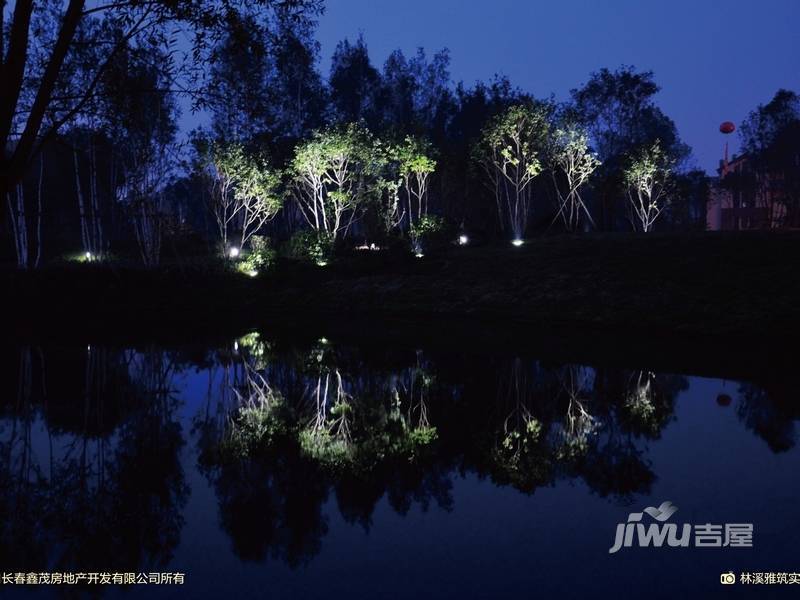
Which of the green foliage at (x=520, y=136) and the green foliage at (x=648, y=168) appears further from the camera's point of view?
the green foliage at (x=648, y=168)

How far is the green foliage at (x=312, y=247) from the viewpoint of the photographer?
29.7 meters

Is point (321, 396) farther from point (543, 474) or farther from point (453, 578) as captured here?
point (453, 578)

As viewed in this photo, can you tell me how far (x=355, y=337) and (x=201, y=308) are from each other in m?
9.80

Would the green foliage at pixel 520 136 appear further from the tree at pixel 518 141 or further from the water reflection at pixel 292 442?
the water reflection at pixel 292 442

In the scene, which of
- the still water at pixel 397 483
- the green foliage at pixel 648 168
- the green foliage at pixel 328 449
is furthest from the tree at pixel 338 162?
the green foliage at pixel 328 449

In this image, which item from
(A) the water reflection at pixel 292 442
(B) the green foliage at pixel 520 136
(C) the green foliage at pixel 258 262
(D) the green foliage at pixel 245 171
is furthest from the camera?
(B) the green foliage at pixel 520 136

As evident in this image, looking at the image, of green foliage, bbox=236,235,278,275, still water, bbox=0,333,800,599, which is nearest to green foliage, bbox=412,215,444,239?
green foliage, bbox=236,235,278,275

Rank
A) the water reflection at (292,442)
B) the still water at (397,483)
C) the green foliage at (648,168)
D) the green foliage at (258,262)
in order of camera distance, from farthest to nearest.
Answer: the green foliage at (648,168) → the green foliage at (258,262) → the water reflection at (292,442) → the still water at (397,483)

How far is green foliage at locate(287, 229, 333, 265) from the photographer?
1168 inches
